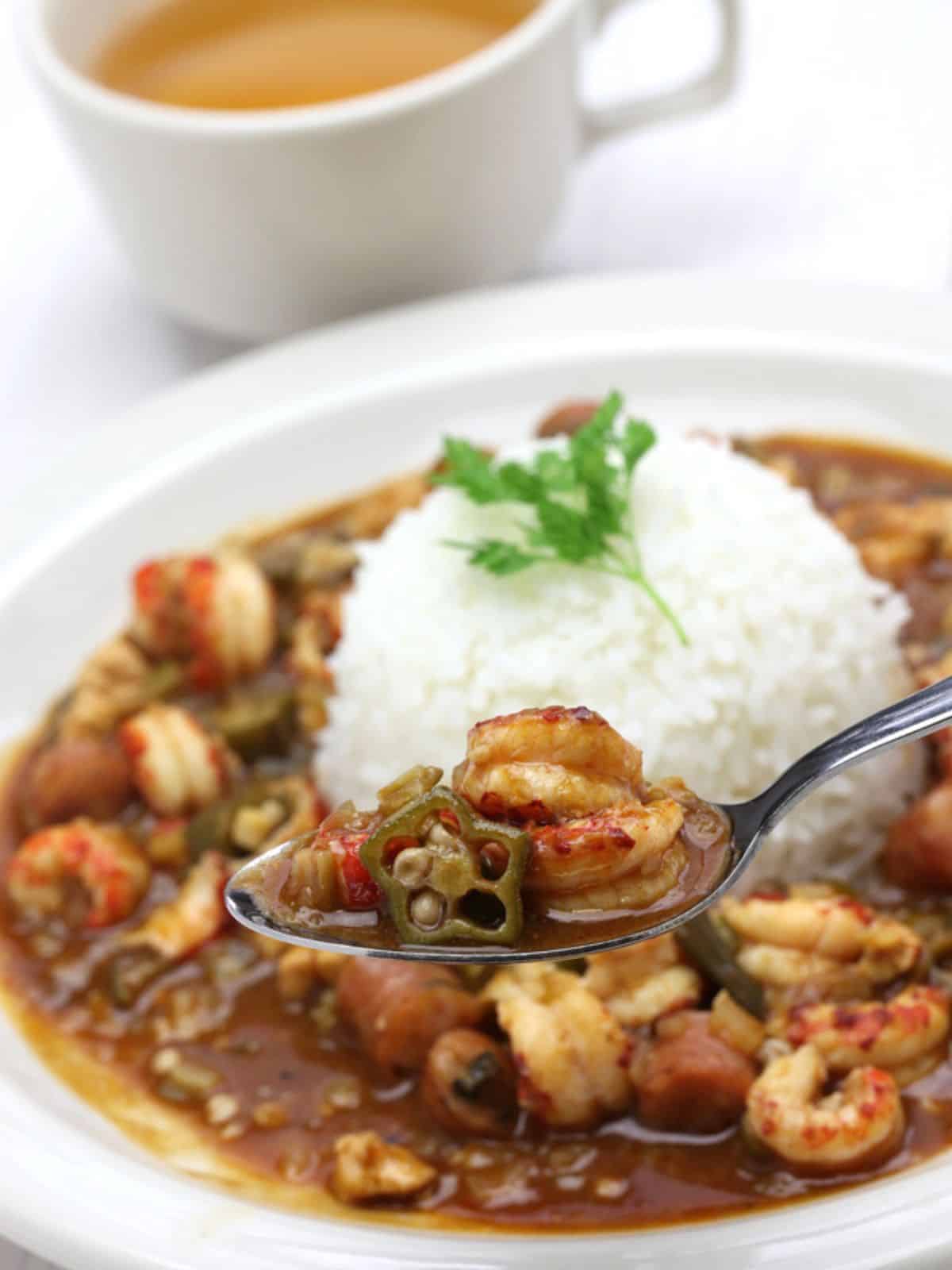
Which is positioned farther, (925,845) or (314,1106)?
(925,845)

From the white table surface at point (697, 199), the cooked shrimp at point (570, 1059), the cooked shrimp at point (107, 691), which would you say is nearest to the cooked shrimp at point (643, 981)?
the cooked shrimp at point (570, 1059)

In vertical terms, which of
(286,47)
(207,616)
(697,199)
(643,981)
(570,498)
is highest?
(286,47)

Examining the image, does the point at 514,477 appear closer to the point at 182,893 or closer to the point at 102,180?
the point at 182,893

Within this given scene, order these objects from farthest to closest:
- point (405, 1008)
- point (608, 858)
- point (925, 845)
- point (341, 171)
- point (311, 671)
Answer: point (341, 171) < point (311, 671) < point (925, 845) < point (405, 1008) < point (608, 858)

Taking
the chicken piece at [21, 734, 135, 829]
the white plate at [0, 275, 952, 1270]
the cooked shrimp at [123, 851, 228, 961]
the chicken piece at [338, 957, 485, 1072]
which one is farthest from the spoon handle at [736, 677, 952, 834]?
the white plate at [0, 275, 952, 1270]

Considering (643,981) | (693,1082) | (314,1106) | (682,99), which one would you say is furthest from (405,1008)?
(682,99)

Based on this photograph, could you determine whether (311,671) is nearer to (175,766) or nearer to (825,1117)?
(175,766)
